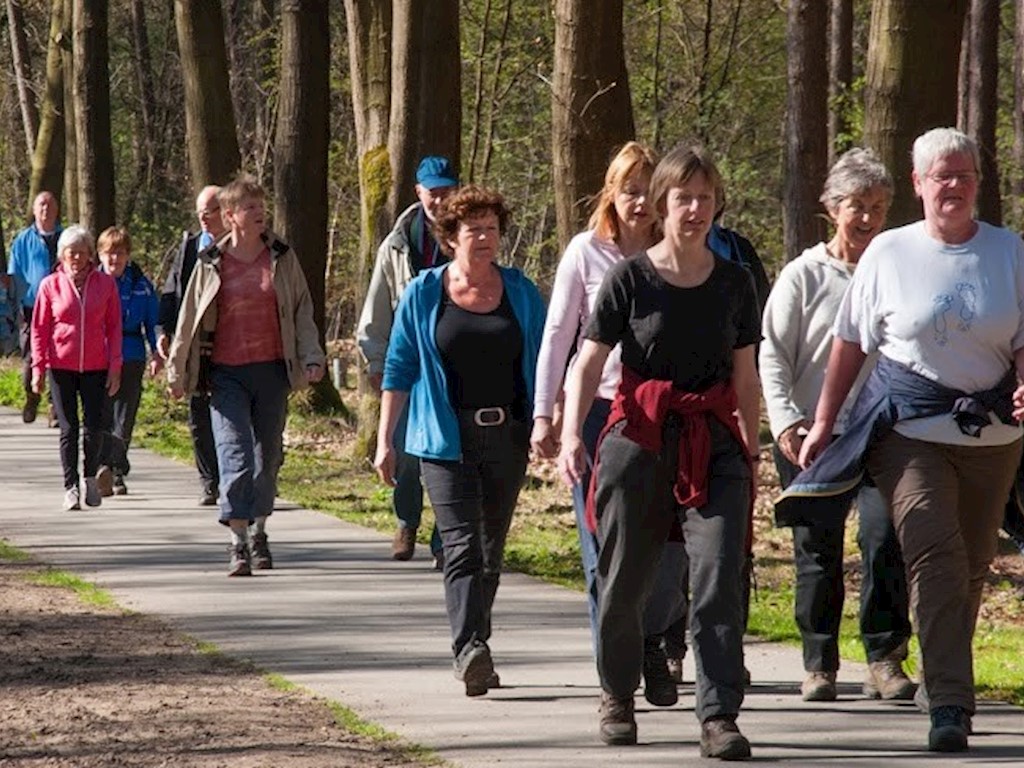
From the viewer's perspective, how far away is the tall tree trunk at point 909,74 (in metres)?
12.3

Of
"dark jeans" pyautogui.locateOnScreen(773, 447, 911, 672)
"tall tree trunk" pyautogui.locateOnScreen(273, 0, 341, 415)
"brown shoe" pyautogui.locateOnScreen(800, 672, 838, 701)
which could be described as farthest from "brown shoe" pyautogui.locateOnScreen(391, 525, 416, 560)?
"tall tree trunk" pyautogui.locateOnScreen(273, 0, 341, 415)

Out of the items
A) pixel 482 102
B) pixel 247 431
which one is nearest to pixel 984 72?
pixel 482 102

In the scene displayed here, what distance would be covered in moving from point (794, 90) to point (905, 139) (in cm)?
1258

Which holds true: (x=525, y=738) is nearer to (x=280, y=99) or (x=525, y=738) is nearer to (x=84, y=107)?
(x=280, y=99)

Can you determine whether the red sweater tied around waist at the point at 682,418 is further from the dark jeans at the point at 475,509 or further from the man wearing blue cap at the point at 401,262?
the man wearing blue cap at the point at 401,262

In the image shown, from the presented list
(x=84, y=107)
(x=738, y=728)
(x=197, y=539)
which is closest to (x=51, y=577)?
(x=197, y=539)

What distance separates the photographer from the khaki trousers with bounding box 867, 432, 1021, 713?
7.68 metres

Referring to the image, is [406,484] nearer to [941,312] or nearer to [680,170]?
[680,170]

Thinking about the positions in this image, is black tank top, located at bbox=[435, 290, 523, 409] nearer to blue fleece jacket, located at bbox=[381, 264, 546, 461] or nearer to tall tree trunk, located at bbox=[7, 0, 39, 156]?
blue fleece jacket, located at bbox=[381, 264, 546, 461]

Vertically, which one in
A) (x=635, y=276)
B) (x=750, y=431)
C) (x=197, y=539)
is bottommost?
(x=197, y=539)

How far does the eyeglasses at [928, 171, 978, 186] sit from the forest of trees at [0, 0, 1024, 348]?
15.5ft

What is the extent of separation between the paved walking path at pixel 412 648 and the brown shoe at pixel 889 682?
0.18ft

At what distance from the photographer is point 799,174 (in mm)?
24891

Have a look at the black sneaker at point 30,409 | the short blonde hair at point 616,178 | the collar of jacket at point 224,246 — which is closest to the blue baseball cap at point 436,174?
the collar of jacket at point 224,246
